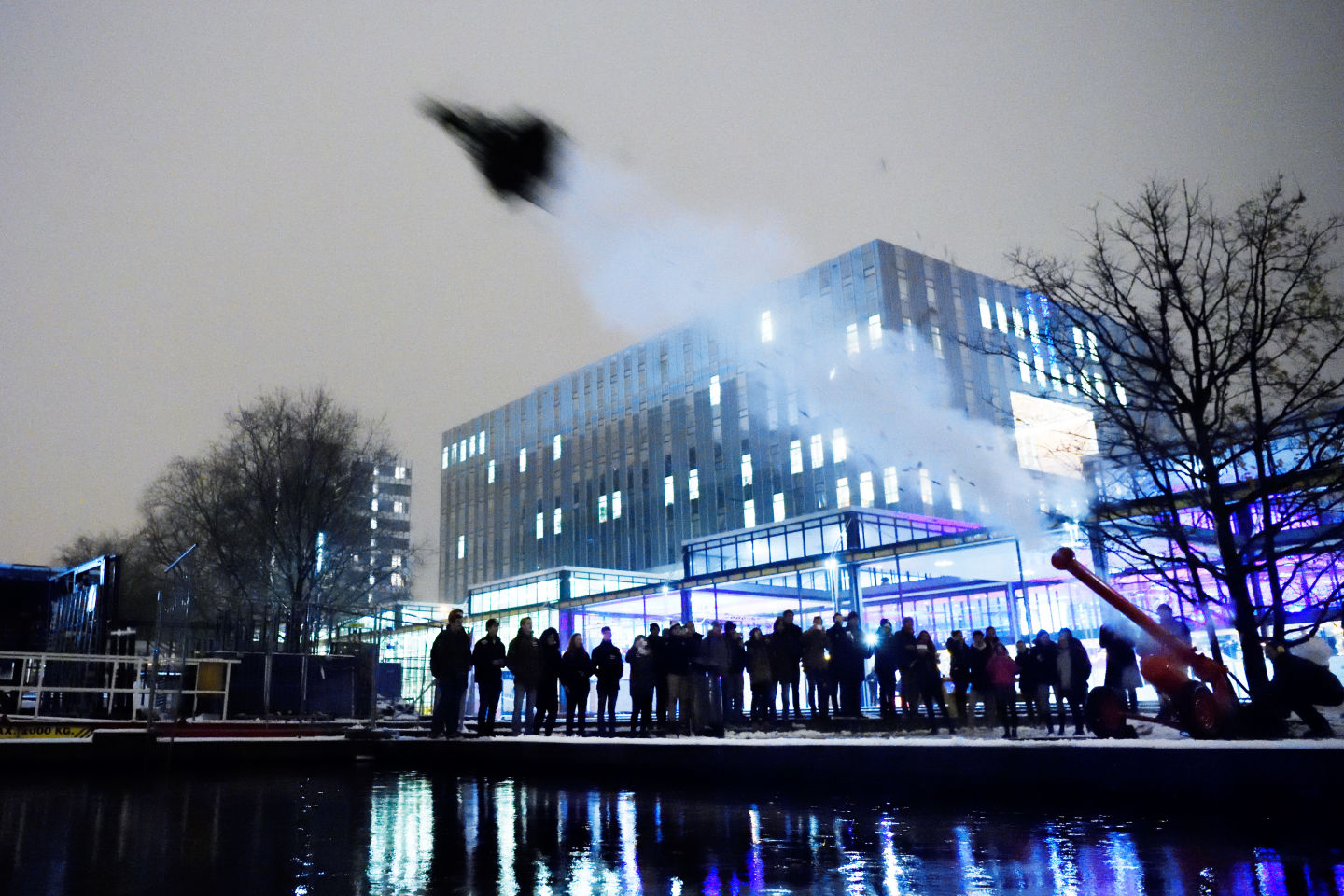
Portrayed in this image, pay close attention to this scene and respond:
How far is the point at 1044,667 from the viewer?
46.4 feet

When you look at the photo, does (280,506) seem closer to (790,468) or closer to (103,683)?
(103,683)

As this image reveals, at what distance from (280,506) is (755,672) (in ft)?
86.2

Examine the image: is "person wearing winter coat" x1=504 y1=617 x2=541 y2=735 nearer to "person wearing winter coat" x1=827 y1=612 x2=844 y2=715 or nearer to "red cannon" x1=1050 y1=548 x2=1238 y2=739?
"person wearing winter coat" x1=827 y1=612 x2=844 y2=715

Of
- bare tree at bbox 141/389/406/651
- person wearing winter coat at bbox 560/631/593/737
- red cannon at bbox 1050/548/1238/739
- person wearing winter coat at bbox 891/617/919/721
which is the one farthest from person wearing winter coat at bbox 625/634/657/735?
bare tree at bbox 141/389/406/651

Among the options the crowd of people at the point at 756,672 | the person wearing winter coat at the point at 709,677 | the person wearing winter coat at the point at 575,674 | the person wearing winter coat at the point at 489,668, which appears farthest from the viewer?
the person wearing winter coat at the point at 575,674

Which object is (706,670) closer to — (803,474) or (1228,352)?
(1228,352)

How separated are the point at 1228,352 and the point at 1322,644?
168 inches

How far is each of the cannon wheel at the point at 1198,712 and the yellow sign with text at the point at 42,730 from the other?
14307 millimetres

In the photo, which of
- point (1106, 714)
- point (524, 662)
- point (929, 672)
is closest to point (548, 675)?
point (524, 662)

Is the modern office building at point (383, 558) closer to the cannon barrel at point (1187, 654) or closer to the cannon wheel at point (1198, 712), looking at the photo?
the cannon barrel at point (1187, 654)

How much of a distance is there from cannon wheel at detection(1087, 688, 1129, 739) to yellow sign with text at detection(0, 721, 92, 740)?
44.6ft

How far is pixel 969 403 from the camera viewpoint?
2405 inches

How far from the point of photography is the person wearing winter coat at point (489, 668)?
14117 mm

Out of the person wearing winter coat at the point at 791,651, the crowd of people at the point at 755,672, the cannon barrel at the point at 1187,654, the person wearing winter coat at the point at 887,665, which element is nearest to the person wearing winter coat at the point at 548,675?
the crowd of people at the point at 755,672
